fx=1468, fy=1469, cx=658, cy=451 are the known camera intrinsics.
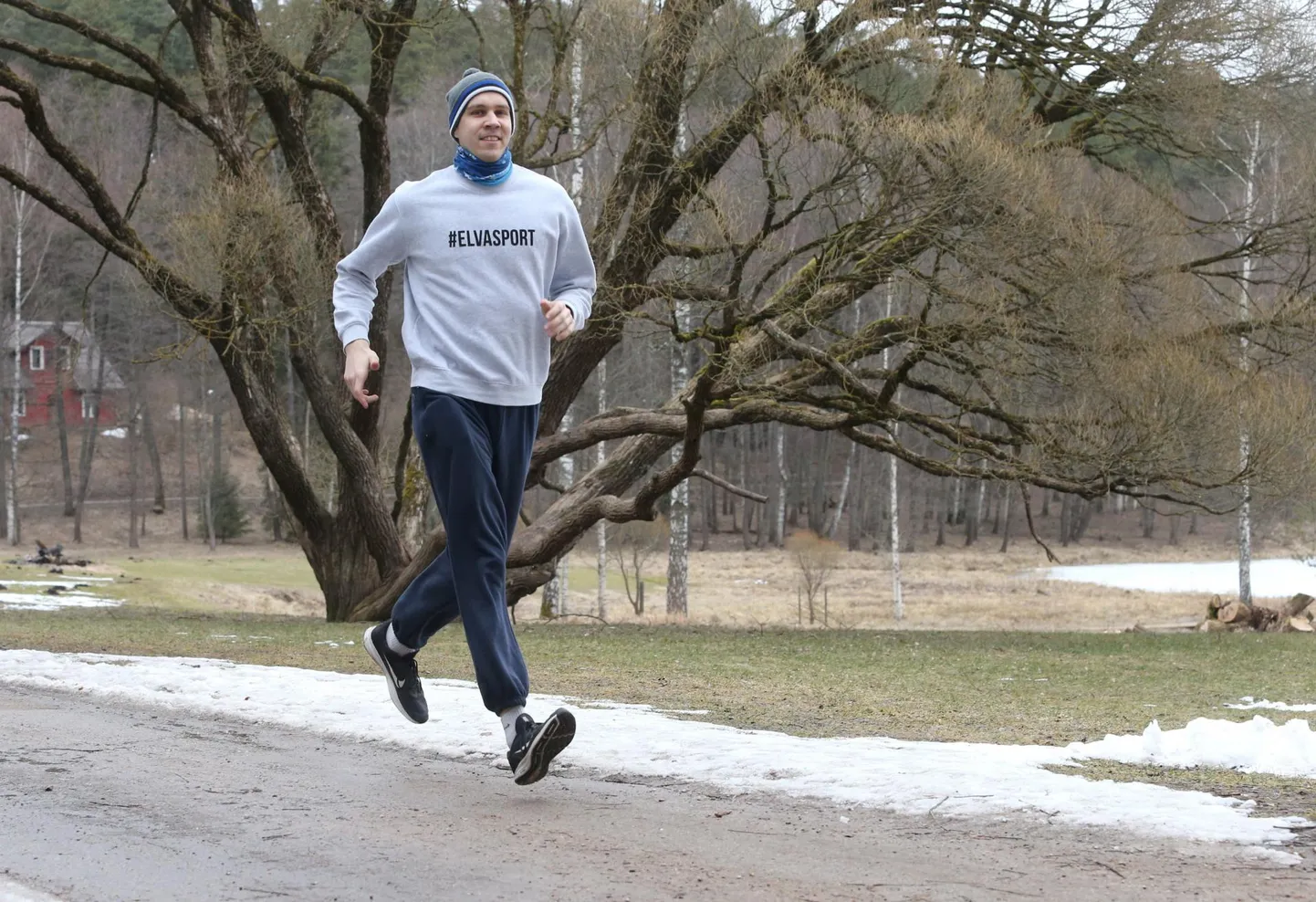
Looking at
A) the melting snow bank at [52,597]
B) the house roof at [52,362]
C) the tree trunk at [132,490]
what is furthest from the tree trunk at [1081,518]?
the melting snow bank at [52,597]

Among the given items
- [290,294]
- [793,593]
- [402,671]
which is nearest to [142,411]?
[793,593]

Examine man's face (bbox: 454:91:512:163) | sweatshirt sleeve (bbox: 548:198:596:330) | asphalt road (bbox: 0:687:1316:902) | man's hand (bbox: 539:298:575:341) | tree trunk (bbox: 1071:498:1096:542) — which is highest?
man's face (bbox: 454:91:512:163)

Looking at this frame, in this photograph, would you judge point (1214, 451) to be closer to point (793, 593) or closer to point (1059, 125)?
point (1059, 125)

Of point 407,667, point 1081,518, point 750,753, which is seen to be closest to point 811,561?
point 750,753

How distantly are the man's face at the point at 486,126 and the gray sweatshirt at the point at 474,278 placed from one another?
0.37ft

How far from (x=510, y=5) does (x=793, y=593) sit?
27.6m

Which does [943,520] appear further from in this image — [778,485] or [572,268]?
[572,268]

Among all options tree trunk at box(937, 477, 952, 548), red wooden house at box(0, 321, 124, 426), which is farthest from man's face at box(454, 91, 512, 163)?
tree trunk at box(937, 477, 952, 548)

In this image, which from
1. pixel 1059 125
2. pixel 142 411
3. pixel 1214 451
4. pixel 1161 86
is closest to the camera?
pixel 1214 451

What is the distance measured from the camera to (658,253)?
1688cm

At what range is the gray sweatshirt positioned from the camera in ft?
15.7

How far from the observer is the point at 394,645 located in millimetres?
5234

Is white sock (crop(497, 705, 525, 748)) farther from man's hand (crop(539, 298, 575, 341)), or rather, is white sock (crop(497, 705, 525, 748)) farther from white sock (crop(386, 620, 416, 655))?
man's hand (crop(539, 298, 575, 341))

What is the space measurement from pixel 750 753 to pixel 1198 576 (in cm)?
4574
